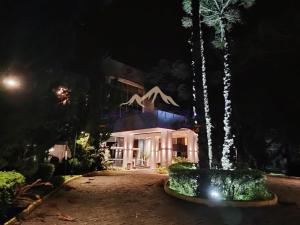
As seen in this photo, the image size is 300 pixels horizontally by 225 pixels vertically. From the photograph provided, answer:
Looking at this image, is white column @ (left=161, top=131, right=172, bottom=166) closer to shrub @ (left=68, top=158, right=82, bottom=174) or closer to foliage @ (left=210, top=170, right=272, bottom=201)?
shrub @ (left=68, top=158, right=82, bottom=174)

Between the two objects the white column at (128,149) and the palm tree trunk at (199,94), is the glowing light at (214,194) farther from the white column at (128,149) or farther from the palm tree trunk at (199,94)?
the white column at (128,149)

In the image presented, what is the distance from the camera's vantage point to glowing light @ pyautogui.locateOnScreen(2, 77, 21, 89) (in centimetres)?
549

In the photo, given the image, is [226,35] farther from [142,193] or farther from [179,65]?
[179,65]

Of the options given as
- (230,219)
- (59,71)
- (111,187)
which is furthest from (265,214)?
(59,71)

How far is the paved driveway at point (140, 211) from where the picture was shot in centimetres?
790

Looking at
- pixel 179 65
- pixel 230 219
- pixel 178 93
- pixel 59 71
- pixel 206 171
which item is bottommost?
pixel 230 219

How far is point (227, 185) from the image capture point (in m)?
10.5

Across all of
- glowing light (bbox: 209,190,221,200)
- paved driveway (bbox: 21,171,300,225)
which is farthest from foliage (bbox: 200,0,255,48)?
paved driveway (bbox: 21,171,300,225)

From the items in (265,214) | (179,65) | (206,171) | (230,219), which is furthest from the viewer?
(179,65)

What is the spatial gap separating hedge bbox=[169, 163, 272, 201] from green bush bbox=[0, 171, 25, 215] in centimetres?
585

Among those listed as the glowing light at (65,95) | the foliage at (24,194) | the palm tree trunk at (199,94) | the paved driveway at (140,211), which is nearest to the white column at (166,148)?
the paved driveway at (140,211)

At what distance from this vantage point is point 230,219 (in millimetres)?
8281

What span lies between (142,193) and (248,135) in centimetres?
1917

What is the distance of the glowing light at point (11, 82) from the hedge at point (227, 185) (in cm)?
717
